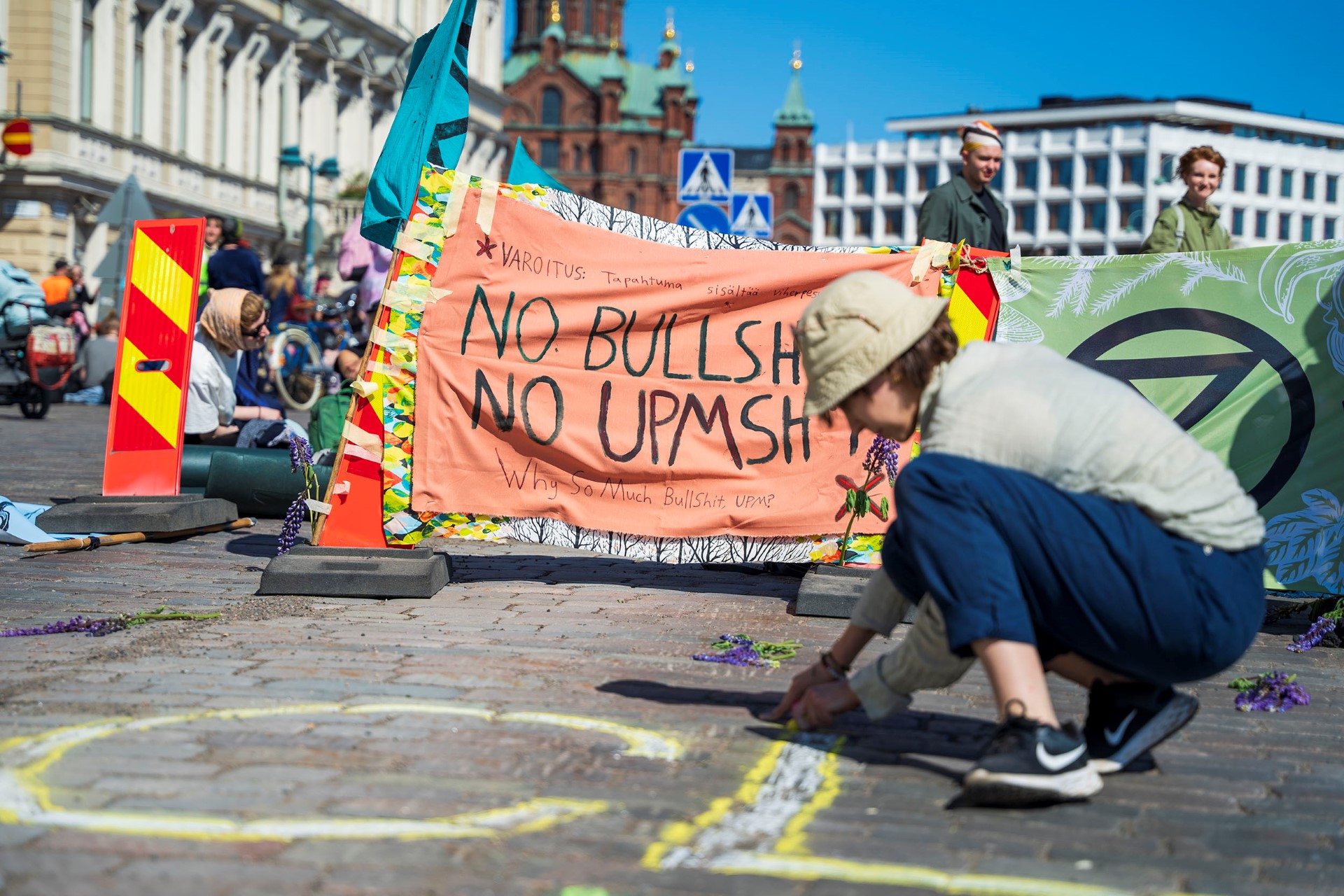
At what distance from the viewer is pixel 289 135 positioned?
45.9 metres

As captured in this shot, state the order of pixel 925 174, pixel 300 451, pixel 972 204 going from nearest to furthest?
pixel 300 451
pixel 972 204
pixel 925 174

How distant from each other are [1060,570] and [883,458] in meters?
2.96

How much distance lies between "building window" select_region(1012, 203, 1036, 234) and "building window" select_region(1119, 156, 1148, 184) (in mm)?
7210

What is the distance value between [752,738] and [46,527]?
482cm

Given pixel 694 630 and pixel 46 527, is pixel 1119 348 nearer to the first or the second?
pixel 694 630

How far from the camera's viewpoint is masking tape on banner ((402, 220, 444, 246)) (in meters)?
5.98

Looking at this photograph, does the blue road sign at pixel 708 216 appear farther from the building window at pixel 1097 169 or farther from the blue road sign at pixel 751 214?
the building window at pixel 1097 169

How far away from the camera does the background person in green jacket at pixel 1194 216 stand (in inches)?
292

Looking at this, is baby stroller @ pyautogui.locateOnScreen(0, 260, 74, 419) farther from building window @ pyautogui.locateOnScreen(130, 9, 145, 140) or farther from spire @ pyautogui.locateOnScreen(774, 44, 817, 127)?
spire @ pyautogui.locateOnScreen(774, 44, 817, 127)

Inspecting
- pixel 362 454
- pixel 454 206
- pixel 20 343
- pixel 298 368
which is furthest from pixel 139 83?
pixel 362 454

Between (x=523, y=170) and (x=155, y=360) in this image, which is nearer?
(x=155, y=360)

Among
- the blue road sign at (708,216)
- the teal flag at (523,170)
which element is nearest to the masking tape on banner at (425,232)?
the teal flag at (523,170)

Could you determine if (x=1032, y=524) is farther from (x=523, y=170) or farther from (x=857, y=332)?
(x=523, y=170)

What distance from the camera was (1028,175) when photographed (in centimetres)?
11656
